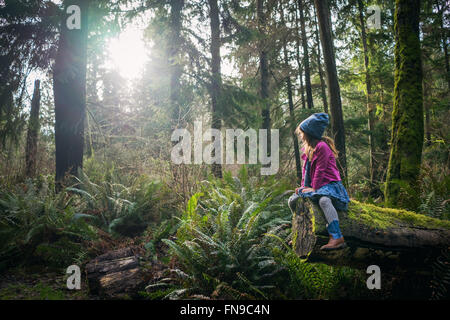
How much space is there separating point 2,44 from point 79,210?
4.32 metres

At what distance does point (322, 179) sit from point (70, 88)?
20.8 feet

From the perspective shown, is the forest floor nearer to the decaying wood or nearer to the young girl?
the decaying wood

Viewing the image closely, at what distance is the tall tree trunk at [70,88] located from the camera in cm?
606

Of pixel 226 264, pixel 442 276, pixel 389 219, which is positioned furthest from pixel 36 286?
pixel 442 276

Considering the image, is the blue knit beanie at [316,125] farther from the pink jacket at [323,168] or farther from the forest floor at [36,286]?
the forest floor at [36,286]

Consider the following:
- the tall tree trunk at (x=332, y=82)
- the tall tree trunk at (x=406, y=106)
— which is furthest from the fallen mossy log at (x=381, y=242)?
the tall tree trunk at (x=332, y=82)

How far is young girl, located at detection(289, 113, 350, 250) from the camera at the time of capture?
2.50 meters

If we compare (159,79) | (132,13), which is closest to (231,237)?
(159,79)

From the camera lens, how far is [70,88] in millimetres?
6234

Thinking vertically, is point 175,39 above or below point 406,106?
above

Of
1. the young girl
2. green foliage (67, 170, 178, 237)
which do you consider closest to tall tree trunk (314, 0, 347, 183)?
the young girl

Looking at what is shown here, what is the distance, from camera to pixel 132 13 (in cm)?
897

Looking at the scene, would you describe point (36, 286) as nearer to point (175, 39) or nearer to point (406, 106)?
point (406, 106)

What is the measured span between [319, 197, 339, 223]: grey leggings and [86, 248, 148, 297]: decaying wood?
2.36 m
